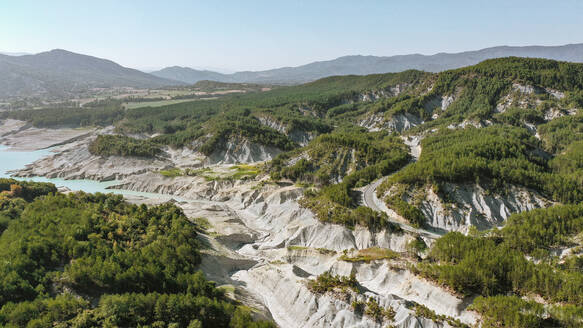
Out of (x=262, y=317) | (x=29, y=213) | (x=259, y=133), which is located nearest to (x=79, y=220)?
(x=29, y=213)

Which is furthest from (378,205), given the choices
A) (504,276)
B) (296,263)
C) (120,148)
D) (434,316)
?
(120,148)


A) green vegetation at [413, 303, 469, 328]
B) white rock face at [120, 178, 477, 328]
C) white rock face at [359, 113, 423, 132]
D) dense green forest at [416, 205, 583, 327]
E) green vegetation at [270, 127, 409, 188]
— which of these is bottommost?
white rock face at [120, 178, 477, 328]

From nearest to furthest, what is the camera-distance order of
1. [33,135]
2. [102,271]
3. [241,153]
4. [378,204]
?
[102,271] < [378,204] < [241,153] < [33,135]

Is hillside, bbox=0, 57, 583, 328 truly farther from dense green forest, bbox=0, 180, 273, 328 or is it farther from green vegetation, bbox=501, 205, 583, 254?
dense green forest, bbox=0, 180, 273, 328

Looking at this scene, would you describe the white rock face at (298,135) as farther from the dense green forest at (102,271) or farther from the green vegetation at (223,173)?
the dense green forest at (102,271)

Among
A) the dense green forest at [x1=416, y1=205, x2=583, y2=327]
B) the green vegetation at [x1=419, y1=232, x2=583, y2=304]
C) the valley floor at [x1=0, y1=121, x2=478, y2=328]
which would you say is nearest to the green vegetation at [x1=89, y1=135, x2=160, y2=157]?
the valley floor at [x1=0, y1=121, x2=478, y2=328]

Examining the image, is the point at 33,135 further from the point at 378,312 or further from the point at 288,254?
the point at 378,312
